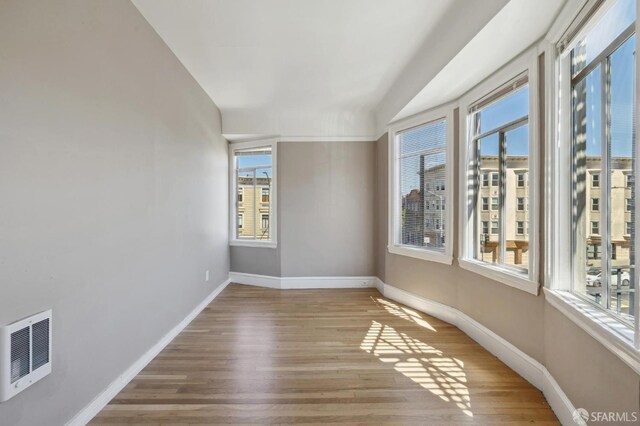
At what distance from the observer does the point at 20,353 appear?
134 centimetres

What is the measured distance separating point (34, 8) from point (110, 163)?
0.84 metres

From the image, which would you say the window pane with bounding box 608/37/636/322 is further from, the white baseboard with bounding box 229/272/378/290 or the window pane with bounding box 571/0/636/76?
the white baseboard with bounding box 229/272/378/290

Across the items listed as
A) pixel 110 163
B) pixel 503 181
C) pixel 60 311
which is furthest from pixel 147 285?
pixel 503 181

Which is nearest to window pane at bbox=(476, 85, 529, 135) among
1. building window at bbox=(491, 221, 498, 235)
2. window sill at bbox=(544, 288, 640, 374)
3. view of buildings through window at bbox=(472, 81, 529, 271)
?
view of buildings through window at bbox=(472, 81, 529, 271)

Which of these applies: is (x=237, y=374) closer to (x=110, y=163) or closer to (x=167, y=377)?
(x=167, y=377)

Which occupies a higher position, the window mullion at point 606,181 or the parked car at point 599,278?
the window mullion at point 606,181

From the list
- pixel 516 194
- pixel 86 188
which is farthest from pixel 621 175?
pixel 86 188

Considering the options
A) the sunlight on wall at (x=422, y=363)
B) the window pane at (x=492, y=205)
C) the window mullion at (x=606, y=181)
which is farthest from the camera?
the window pane at (x=492, y=205)

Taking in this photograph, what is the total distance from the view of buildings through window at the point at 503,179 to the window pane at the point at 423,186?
495mm

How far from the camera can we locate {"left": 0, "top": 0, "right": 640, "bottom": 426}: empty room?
1470mm

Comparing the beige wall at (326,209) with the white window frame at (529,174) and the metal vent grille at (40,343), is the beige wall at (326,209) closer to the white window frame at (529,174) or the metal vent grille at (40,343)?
the white window frame at (529,174)

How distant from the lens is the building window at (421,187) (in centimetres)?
338

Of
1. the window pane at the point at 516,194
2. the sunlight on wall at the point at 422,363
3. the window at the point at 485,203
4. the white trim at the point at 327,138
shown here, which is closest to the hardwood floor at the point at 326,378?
the sunlight on wall at the point at 422,363

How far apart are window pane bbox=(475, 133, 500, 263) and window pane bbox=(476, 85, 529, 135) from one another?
0.11 meters
